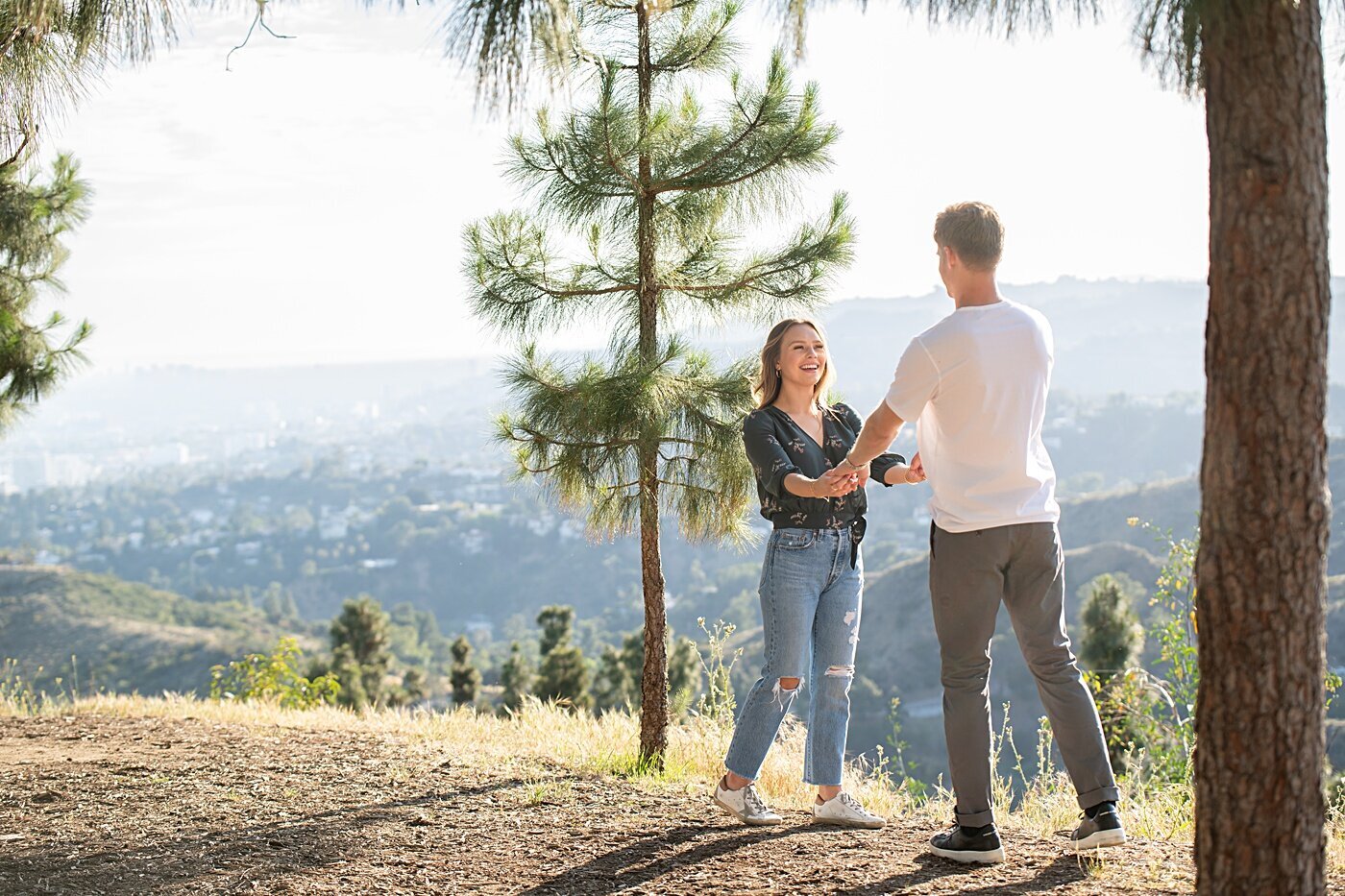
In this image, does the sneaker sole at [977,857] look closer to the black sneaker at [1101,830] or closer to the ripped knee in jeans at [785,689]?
the black sneaker at [1101,830]

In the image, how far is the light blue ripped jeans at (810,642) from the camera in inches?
143

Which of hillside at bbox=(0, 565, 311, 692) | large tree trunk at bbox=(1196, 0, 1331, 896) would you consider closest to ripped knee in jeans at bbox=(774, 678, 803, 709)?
large tree trunk at bbox=(1196, 0, 1331, 896)

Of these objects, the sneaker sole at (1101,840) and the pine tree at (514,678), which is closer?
the sneaker sole at (1101,840)

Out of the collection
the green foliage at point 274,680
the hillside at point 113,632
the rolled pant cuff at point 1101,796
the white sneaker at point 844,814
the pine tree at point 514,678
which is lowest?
the hillside at point 113,632

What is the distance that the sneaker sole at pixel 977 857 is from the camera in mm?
3238

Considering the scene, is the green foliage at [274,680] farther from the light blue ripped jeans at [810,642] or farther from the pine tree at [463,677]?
the pine tree at [463,677]

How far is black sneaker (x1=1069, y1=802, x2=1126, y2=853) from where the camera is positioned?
3.17 metres

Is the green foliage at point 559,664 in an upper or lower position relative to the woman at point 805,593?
lower

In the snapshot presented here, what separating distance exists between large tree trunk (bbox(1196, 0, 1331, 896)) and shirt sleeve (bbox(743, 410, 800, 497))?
1.47 m

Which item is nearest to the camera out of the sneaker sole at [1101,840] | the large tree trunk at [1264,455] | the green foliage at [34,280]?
the large tree trunk at [1264,455]

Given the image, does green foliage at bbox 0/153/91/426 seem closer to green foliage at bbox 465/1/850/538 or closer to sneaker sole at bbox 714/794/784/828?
green foliage at bbox 465/1/850/538

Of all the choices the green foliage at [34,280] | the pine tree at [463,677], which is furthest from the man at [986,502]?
the pine tree at [463,677]

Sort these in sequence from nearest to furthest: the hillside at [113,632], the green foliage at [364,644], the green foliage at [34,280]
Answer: the green foliage at [34,280] → the green foliage at [364,644] → the hillside at [113,632]

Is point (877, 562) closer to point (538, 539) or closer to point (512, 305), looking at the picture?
point (538, 539)
